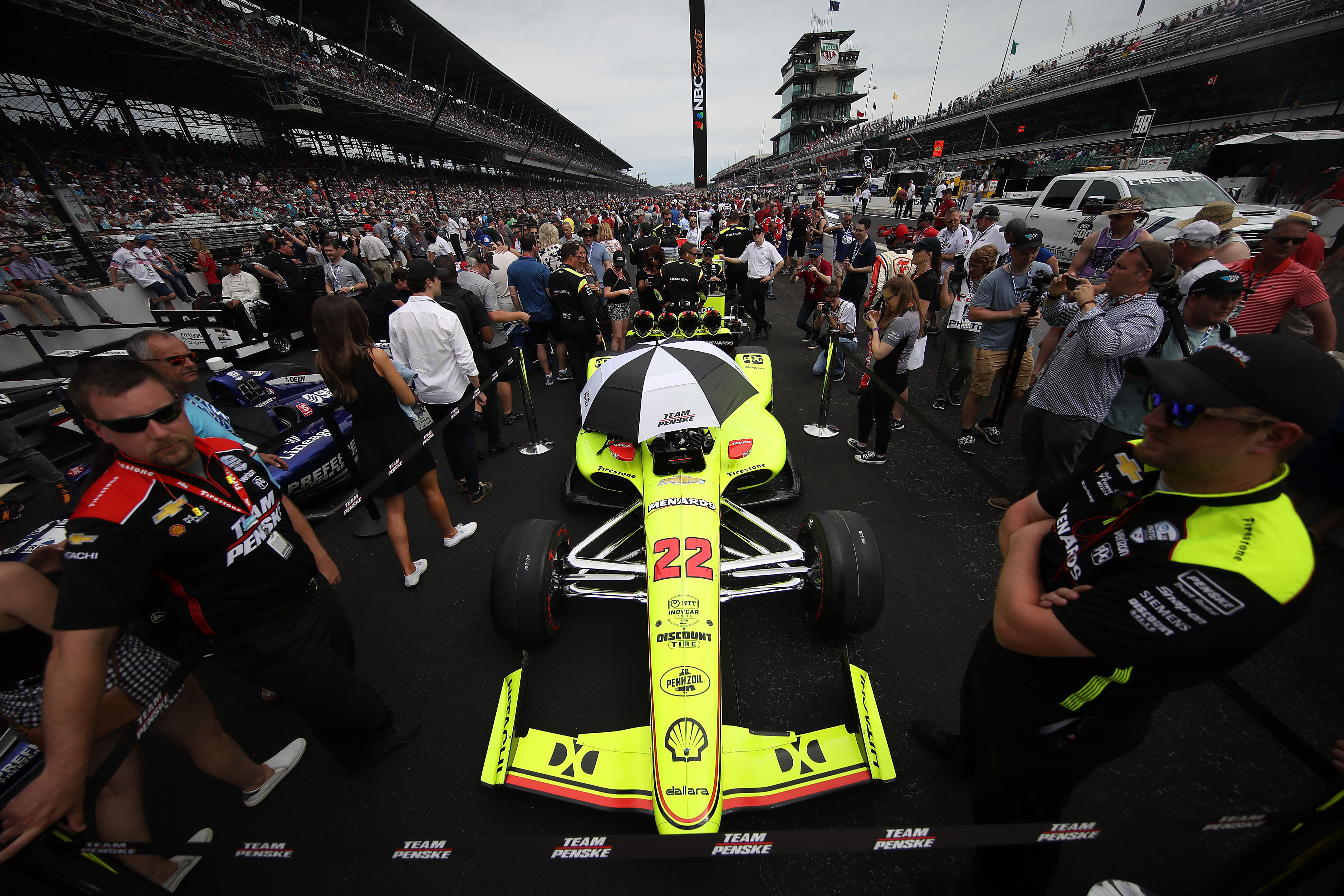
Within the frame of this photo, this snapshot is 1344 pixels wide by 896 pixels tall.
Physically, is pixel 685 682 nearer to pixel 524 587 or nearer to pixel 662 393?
pixel 524 587

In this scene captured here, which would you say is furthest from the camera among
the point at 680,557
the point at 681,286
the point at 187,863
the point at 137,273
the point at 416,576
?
the point at 137,273

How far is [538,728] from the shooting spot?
8.52 feet

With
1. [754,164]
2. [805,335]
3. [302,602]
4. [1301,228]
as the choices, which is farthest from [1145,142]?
[754,164]

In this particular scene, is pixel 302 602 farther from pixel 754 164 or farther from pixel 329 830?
pixel 754 164

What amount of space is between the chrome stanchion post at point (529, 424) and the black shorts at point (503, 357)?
0.16m

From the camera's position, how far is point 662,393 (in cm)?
314

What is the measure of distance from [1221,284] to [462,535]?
5281mm

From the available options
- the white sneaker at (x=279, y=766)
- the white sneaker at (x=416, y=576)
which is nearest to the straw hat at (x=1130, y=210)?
the white sneaker at (x=416, y=576)

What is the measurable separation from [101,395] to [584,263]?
5.39m

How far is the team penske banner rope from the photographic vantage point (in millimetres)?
1382

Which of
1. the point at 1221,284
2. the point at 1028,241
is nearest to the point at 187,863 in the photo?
the point at 1221,284

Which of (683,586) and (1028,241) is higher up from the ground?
(1028,241)

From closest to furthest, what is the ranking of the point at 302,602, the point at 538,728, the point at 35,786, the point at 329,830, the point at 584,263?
the point at 35,786 < the point at 302,602 < the point at 329,830 < the point at 538,728 < the point at 584,263

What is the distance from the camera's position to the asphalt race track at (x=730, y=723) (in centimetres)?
205
